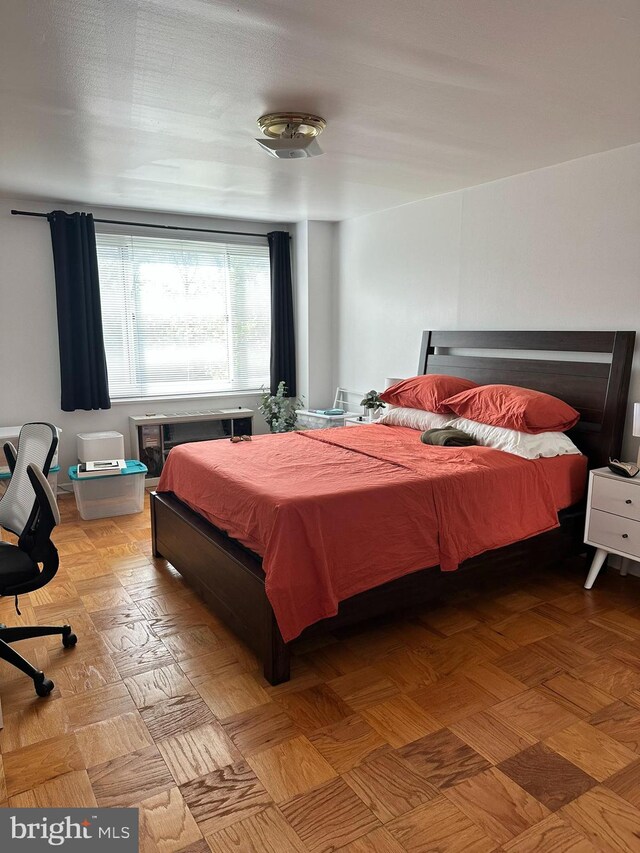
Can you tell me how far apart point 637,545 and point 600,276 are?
5.21 ft

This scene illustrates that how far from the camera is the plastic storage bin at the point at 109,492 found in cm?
459

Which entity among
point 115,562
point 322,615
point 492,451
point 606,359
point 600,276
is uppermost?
point 600,276

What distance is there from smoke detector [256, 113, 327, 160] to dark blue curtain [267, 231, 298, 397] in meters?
2.82

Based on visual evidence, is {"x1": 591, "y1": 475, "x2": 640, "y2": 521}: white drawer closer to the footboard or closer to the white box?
the footboard

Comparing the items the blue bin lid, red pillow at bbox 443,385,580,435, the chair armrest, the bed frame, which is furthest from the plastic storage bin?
red pillow at bbox 443,385,580,435

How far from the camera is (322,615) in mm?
2490

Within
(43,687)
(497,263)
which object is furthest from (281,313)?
(43,687)

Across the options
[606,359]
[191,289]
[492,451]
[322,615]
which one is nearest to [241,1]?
[322,615]

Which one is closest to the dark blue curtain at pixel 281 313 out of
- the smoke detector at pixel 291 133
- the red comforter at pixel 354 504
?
the red comforter at pixel 354 504

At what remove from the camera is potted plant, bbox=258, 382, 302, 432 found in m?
5.84

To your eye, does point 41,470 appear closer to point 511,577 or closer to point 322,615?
point 322,615

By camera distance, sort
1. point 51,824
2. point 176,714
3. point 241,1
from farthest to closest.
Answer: point 176,714 → point 241,1 → point 51,824

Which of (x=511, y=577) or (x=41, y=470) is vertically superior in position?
(x=41, y=470)

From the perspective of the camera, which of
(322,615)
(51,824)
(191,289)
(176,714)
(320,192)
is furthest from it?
(191,289)
